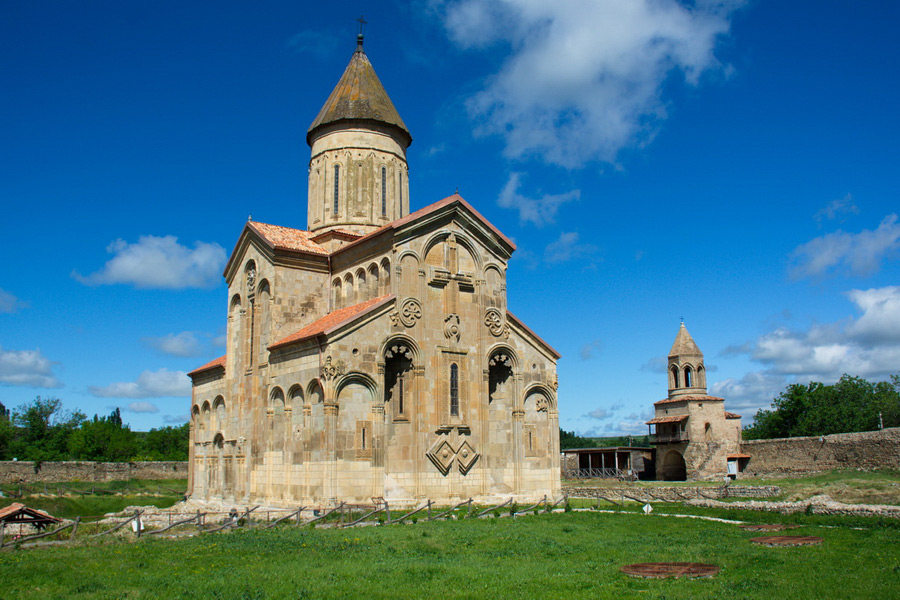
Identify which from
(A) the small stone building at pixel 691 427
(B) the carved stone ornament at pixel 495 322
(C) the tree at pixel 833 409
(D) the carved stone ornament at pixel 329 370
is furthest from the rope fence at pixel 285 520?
(C) the tree at pixel 833 409

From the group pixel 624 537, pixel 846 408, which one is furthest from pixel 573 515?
pixel 846 408

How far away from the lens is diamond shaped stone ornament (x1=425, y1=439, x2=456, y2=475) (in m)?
22.1

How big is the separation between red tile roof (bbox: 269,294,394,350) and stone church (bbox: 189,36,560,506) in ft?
0.26

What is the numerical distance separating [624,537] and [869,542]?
15.8 feet

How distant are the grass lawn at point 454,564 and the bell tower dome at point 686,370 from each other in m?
30.4

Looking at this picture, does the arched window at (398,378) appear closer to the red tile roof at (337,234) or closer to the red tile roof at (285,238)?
the red tile roof at (285,238)

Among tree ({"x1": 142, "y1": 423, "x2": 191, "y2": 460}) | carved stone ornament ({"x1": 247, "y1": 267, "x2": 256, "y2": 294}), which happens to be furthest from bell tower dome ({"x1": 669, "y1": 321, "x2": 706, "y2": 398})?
tree ({"x1": 142, "y1": 423, "x2": 191, "y2": 460})

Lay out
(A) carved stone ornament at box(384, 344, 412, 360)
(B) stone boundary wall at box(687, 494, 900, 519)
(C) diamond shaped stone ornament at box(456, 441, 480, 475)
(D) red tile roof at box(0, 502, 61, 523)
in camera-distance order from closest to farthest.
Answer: (D) red tile roof at box(0, 502, 61, 523) < (B) stone boundary wall at box(687, 494, 900, 519) < (A) carved stone ornament at box(384, 344, 412, 360) < (C) diamond shaped stone ornament at box(456, 441, 480, 475)

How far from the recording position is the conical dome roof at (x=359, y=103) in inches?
1146

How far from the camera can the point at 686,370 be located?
47531mm

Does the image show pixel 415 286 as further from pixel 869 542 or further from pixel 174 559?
pixel 869 542

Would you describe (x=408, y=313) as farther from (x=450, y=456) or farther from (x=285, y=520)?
(x=285, y=520)

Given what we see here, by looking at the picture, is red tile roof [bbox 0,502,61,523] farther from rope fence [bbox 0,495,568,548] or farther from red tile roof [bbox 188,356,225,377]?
red tile roof [bbox 188,356,225,377]

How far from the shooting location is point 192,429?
99.7 feet
